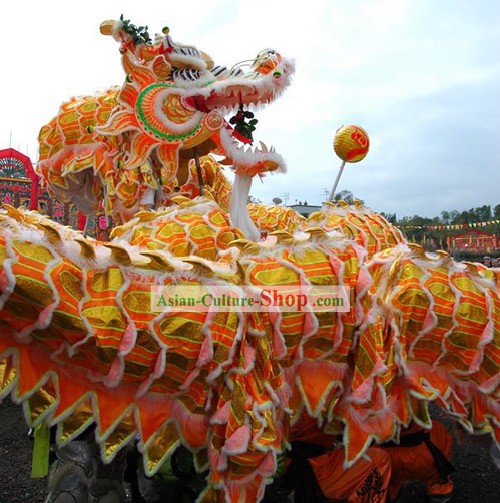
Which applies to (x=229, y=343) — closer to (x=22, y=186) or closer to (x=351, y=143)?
(x=351, y=143)

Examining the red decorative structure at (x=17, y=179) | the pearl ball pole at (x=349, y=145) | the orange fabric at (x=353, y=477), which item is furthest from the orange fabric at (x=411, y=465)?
the red decorative structure at (x=17, y=179)

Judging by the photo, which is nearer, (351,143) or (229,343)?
(229,343)

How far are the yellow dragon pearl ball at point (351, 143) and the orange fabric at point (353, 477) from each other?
2350 mm

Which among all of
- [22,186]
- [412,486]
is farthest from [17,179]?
[412,486]

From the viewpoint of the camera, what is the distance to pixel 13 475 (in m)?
2.32

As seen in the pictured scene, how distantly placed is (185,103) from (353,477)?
2046 mm

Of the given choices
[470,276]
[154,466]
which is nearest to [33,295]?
[154,466]

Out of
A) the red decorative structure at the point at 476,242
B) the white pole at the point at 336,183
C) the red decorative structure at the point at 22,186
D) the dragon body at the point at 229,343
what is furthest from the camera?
the red decorative structure at the point at 476,242

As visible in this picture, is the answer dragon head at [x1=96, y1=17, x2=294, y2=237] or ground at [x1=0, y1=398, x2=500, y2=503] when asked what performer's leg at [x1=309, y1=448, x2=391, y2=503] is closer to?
ground at [x1=0, y1=398, x2=500, y2=503]

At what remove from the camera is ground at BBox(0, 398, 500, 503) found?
83.8 inches

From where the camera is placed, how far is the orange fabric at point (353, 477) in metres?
1.58

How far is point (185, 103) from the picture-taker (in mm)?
2676

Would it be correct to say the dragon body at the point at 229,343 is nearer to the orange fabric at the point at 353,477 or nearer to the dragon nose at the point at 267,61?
the orange fabric at the point at 353,477

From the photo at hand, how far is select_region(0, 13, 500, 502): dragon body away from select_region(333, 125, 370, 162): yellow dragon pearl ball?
1.63m
